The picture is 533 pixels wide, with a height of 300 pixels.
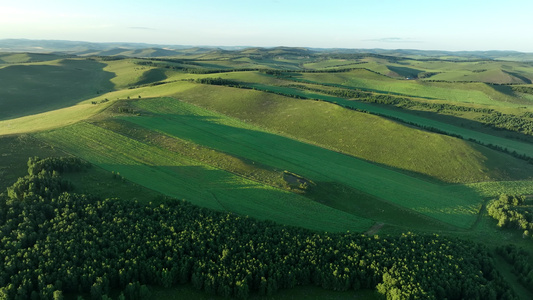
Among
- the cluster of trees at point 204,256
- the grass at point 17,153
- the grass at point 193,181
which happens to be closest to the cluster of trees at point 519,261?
the cluster of trees at point 204,256

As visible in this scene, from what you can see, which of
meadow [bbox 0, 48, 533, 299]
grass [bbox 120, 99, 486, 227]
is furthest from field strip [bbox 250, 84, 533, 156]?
grass [bbox 120, 99, 486, 227]

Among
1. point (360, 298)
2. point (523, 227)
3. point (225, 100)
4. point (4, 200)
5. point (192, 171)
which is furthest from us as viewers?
point (225, 100)

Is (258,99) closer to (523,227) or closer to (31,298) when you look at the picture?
(523,227)

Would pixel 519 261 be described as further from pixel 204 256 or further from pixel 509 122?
pixel 509 122

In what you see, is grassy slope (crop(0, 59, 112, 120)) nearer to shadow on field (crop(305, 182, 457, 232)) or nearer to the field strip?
the field strip

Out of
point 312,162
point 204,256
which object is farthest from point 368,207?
point 204,256

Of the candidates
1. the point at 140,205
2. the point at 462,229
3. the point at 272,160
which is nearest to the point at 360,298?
the point at 462,229
